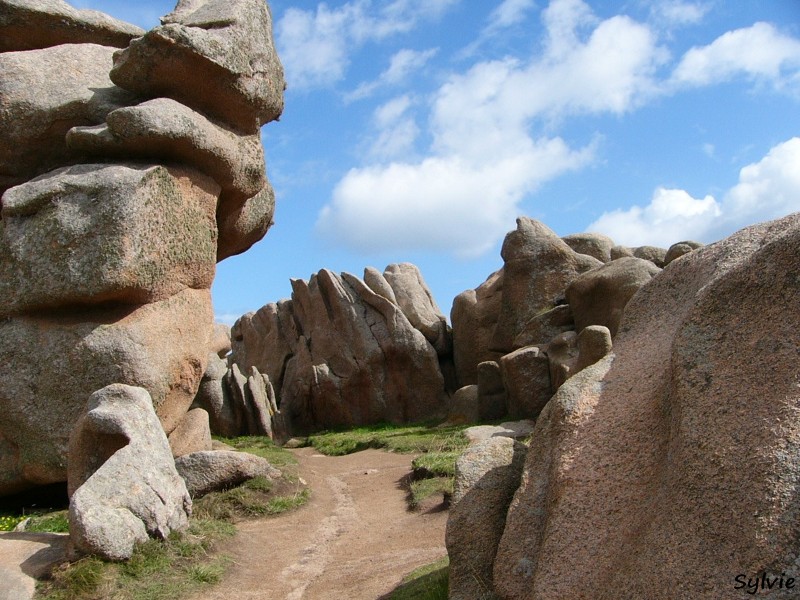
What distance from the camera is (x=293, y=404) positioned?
2662 centimetres

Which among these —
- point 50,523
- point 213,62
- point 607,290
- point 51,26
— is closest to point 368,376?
point 607,290

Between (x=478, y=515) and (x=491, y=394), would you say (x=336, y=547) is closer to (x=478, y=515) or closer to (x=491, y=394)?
(x=478, y=515)

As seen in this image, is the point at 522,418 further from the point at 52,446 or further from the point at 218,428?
the point at 52,446

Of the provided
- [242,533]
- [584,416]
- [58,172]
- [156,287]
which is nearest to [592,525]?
[584,416]

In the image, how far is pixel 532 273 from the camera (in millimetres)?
22500

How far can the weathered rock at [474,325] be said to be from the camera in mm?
25375

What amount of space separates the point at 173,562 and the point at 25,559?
1383 mm

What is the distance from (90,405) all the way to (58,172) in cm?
467

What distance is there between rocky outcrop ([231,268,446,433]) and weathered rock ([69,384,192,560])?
16508 mm

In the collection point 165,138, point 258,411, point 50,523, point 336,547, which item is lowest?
point 336,547

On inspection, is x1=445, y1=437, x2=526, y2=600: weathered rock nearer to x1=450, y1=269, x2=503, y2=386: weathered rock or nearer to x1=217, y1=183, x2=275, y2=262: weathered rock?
x1=217, y1=183, x2=275, y2=262: weathered rock

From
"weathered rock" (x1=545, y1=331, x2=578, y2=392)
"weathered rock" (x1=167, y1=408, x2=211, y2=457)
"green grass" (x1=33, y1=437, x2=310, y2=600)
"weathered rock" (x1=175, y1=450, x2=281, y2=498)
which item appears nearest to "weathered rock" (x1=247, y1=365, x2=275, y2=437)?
"weathered rock" (x1=545, y1=331, x2=578, y2=392)

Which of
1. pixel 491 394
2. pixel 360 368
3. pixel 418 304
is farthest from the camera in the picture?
pixel 418 304

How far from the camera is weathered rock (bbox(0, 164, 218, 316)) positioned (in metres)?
11.2
